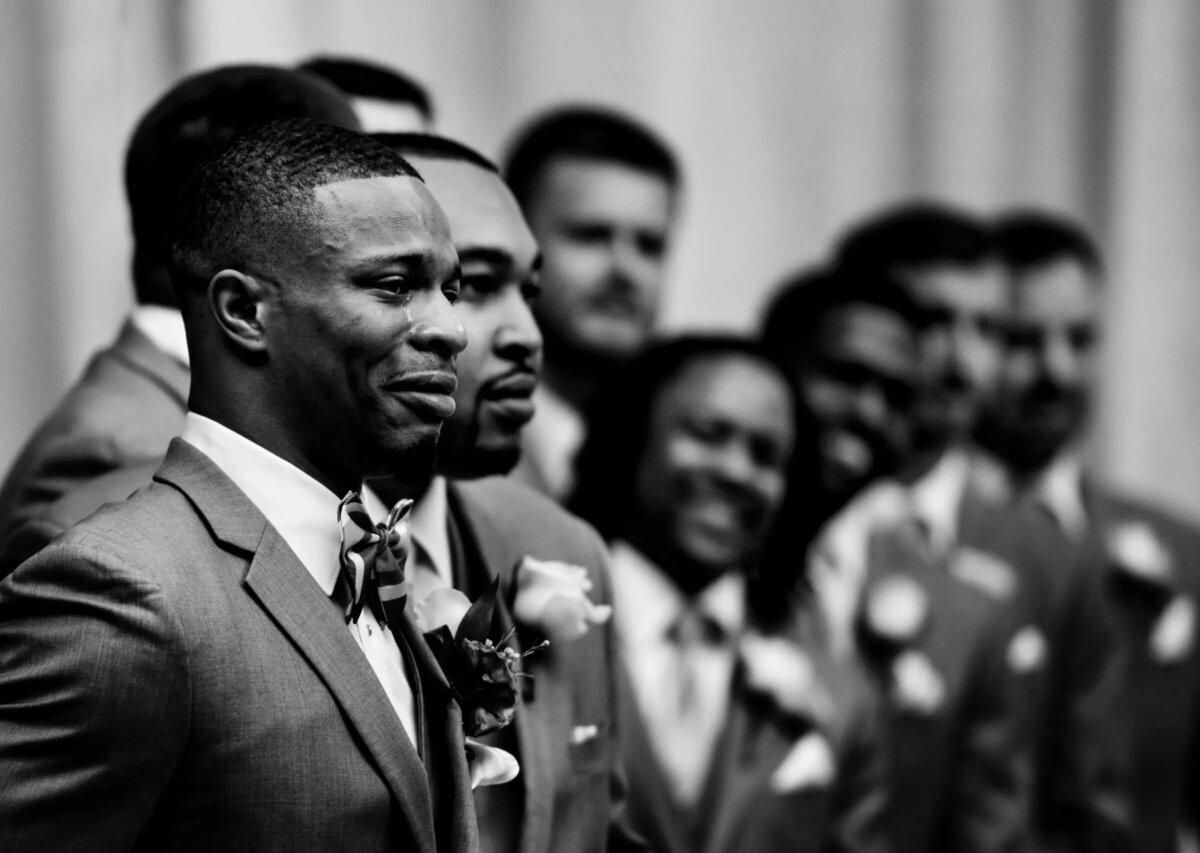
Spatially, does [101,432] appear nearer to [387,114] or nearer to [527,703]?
[527,703]

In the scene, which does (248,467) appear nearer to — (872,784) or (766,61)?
(872,784)

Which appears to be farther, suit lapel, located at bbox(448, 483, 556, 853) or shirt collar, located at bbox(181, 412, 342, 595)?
suit lapel, located at bbox(448, 483, 556, 853)

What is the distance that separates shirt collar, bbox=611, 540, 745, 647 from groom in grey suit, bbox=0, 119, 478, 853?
4.65 feet

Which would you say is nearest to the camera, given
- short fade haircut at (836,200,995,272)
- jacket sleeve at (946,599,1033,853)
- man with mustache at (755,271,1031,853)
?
man with mustache at (755,271,1031,853)

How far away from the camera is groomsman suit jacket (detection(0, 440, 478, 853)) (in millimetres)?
1667

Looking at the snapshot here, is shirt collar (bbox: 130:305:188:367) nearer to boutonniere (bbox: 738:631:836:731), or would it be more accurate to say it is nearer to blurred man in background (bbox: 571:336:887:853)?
blurred man in background (bbox: 571:336:887:853)

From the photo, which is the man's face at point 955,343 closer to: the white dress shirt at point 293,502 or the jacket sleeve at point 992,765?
the jacket sleeve at point 992,765

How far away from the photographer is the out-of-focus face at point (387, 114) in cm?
326

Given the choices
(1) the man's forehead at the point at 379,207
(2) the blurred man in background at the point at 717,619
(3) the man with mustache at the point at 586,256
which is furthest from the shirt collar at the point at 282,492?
(3) the man with mustache at the point at 586,256

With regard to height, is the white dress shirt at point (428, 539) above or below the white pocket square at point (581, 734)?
above

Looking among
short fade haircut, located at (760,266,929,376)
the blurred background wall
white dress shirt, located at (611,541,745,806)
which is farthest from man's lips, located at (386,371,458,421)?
the blurred background wall

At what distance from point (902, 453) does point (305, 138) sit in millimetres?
2644

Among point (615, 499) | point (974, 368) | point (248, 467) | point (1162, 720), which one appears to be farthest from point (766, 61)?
point (248, 467)

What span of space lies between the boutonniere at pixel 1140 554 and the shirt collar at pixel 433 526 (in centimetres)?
264
